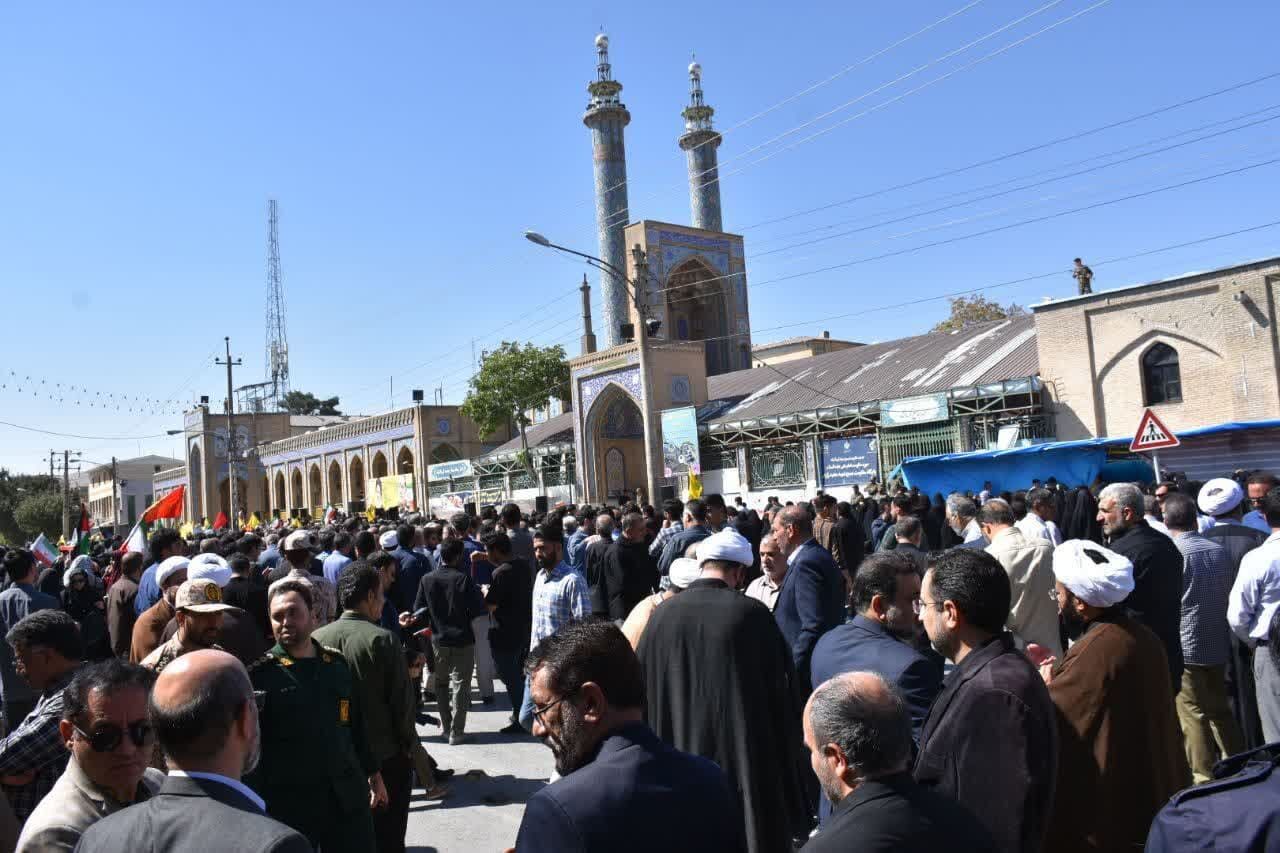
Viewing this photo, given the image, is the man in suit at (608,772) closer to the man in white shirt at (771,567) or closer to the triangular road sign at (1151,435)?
the man in white shirt at (771,567)

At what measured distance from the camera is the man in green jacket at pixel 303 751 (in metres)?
3.41

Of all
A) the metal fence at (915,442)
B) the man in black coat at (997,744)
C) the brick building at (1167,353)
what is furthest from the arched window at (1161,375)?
the man in black coat at (997,744)

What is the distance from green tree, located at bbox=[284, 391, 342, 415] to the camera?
8406 centimetres

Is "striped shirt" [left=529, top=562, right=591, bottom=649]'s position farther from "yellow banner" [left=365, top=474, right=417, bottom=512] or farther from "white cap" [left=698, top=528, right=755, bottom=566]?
"yellow banner" [left=365, top=474, right=417, bottom=512]

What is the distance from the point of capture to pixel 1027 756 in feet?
8.83

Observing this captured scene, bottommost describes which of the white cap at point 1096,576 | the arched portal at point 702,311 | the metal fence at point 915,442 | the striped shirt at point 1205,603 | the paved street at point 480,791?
the paved street at point 480,791

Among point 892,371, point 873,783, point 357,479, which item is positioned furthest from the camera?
point 357,479

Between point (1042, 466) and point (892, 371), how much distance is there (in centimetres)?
1277

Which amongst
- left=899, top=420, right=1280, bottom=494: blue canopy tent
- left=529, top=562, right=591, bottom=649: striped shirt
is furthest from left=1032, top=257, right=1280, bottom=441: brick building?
left=529, top=562, right=591, bottom=649: striped shirt

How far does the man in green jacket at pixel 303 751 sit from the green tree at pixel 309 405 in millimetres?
83963

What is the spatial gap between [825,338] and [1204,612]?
4017cm

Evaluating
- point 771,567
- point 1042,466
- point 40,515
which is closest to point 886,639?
point 771,567

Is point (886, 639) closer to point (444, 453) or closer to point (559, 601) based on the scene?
point (559, 601)

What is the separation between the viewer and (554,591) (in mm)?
6617
